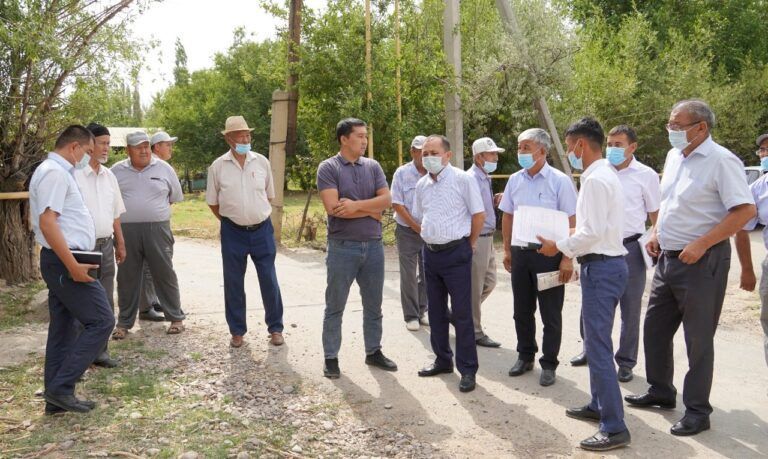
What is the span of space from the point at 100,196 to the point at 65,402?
1858mm

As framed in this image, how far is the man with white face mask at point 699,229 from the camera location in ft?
13.3

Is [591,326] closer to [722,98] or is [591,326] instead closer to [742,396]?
[742,396]

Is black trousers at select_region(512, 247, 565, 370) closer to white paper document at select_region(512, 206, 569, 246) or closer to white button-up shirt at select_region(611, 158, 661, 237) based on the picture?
white paper document at select_region(512, 206, 569, 246)

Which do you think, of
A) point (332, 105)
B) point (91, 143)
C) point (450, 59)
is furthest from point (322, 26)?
point (91, 143)

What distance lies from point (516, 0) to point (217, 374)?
42.6 ft

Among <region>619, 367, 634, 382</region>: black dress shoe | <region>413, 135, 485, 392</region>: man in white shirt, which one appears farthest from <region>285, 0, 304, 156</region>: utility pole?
<region>619, 367, 634, 382</region>: black dress shoe

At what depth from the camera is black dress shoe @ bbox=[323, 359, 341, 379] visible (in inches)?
216

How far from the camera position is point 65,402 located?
4.68 meters

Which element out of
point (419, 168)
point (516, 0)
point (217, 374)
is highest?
point (516, 0)

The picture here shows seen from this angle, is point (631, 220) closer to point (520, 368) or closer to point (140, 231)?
→ point (520, 368)

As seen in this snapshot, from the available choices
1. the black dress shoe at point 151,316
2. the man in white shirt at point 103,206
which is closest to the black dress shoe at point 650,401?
the man in white shirt at point 103,206

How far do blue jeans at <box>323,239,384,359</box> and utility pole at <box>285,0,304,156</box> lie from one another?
7.80m

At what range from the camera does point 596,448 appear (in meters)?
3.99

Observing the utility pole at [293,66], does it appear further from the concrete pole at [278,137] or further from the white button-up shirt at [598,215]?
the white button-up shirt at [598,215]
